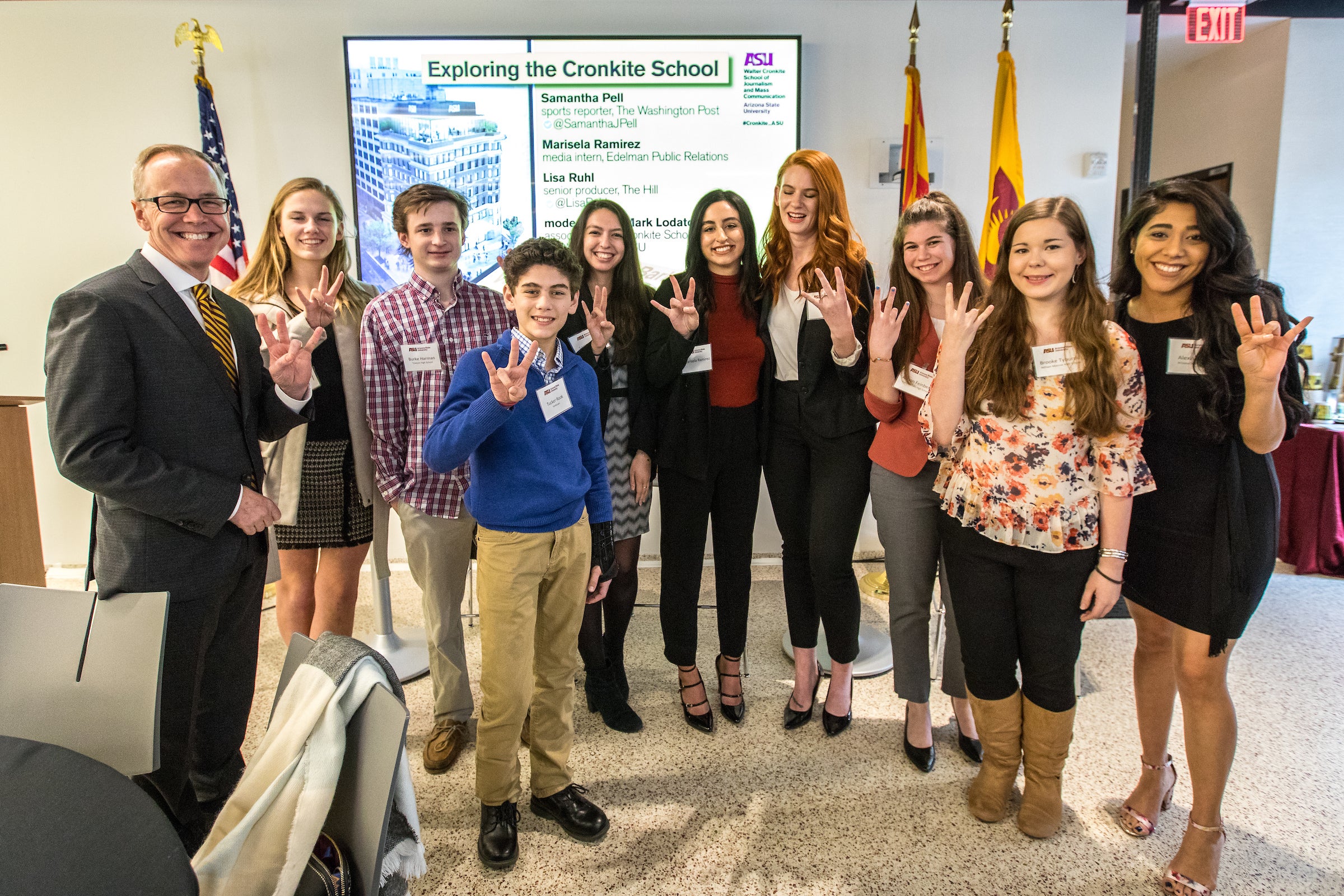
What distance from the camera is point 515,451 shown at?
5.80ft

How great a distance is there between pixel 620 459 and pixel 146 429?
4.26 feet

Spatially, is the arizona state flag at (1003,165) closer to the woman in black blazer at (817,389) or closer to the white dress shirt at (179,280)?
the woman in black blazer at (817,389)

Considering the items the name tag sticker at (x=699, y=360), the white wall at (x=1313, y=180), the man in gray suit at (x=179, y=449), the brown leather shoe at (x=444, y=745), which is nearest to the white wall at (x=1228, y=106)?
the white wall at (x=1313, y=180)

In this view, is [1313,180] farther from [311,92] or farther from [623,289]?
[311,92]

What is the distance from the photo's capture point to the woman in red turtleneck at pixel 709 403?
2238 millimetres

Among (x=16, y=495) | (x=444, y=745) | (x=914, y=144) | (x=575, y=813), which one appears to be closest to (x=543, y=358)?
(x=575, y=813)

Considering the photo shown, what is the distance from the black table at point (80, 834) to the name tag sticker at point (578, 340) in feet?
4.84

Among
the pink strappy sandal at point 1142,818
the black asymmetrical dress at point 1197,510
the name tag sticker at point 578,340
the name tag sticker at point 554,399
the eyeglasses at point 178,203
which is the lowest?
the pink strappy sandal at point 1142,818

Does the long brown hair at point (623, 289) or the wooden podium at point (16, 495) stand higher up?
the long brown hair at point (623, 289)

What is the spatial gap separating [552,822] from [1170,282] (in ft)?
7.03

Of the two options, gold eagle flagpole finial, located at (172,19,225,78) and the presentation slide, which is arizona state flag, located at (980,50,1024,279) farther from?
gold eagle flagpole finial, located at (172,19,225,78)

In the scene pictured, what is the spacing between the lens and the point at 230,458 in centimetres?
160

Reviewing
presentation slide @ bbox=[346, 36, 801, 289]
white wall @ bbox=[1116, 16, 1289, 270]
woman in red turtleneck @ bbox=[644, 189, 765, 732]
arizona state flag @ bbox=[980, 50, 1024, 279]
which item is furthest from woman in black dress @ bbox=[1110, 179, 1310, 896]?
white wall @ bbox=[1116, 16, 1289, 270]

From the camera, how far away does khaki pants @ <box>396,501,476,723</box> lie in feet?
7.35
